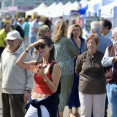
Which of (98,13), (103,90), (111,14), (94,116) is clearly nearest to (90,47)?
(103,90)

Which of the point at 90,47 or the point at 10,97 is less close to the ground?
the point at 90,47

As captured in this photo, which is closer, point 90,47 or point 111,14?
point 90,47

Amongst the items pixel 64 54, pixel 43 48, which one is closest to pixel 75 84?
pixel 64 54

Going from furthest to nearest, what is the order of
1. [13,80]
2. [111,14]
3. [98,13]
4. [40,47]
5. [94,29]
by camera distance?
[98,13] → [111,14] → [94,29] → [13,80] → [40,47]

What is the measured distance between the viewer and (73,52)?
6812mm

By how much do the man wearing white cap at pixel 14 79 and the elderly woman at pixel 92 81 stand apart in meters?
0.90

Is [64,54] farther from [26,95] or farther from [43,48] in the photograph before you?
[43,48]

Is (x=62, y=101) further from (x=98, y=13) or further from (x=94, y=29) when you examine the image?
(x=98, y=13)

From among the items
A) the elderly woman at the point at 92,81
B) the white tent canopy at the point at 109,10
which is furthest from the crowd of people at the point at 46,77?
the white tent canopy at the point at 109,10

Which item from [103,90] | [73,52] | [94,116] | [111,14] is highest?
[111,14]

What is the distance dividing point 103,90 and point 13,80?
141 centimetres

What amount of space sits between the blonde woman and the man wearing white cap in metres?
1.39

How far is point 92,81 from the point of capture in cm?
575

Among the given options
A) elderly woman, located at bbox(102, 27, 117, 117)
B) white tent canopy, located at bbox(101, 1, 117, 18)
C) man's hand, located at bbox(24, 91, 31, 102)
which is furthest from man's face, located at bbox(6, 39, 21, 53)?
white tent canopy, located at bbox(101, 1, 117, 18)
